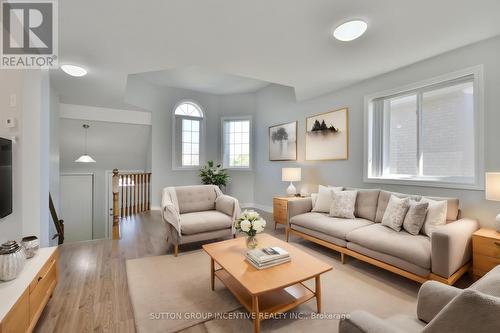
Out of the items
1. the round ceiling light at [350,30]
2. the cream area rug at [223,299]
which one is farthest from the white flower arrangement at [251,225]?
the round ceiling light at [350,30]

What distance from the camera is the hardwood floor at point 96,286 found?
1.74 m

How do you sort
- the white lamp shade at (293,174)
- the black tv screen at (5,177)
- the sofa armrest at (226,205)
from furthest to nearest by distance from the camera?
the white lamp shade at (293,174) < the sofa armrest at (226,205) < the black tv screen at (5,177)

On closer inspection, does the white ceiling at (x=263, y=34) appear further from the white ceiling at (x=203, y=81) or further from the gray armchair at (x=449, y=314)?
the gray armchair at (x=449, y=314)

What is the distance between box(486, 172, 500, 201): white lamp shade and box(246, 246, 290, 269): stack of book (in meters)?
2.08

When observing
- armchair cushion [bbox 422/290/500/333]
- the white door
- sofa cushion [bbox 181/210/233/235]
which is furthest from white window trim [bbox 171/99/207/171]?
armchair cushion [bbox 422/290/500/333]

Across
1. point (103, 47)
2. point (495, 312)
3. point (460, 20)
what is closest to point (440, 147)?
point (460, 20)

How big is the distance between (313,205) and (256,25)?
272 centimetres

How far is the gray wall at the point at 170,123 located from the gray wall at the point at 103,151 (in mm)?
469

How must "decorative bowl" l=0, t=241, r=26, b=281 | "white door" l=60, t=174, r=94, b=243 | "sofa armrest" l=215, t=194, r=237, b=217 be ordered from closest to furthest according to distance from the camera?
"decorative bowl" l=0, t=241, r=26, b=281 → "sofa armrest" l=215, t=194, r=237, b=217 → "white door" l=60, t=174, r=94, b=243

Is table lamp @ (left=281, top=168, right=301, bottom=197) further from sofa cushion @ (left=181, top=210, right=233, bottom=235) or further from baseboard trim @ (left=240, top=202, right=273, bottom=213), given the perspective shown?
sofa cushion @ (left=181, top=210, right=233, bottom=235)

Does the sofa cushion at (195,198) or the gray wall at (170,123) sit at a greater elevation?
the gray wall at (170,123)

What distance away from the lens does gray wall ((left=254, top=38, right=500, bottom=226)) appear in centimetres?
246

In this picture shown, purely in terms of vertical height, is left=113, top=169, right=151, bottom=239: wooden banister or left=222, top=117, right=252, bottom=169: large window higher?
left=222, top=117, right=252, bottom=169: large window

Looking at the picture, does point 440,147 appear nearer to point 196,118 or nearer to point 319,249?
point 319,249
